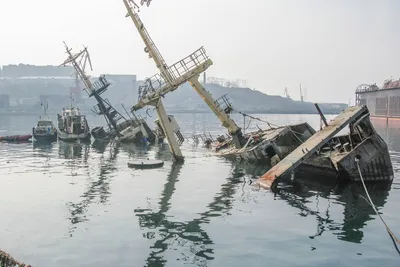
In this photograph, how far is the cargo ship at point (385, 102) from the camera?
93188mm

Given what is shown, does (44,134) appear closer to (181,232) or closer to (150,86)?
(150,86)

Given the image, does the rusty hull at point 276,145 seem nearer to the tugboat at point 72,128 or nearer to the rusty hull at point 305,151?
the rusty hull at point 305,151

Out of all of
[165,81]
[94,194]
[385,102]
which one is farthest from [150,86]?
[385,102]

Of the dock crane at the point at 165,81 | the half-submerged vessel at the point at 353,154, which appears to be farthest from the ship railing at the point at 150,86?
the half-submerged vessel at the point at 353,154

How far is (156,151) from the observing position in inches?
1742

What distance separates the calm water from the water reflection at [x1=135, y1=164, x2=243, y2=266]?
4cm

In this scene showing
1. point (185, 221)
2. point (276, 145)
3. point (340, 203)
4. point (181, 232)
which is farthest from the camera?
point (276, 145)

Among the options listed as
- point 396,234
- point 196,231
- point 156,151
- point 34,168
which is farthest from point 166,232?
point 156,151

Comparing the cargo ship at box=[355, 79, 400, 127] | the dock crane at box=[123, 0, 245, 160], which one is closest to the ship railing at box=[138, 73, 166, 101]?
the dock crane at box=[123, 0, 245, 160]

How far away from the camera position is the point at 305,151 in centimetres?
2306

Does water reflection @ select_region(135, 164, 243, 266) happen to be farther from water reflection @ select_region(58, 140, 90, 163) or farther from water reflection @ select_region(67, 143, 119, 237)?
water reflection @ select_region(58, 140, 90, 163)

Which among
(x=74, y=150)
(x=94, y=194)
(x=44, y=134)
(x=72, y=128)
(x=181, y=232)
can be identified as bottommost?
(x=181, y=232)

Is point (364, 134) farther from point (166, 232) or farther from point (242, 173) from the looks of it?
point (166, 232)

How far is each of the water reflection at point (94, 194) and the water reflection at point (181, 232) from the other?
244 centimetres
